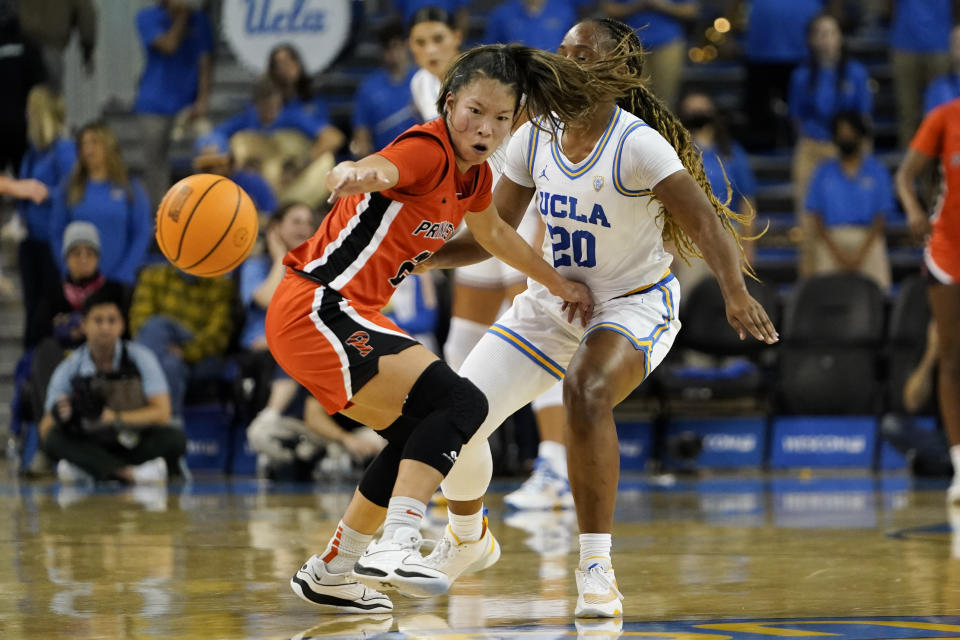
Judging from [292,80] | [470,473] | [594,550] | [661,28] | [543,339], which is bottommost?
[594,550]


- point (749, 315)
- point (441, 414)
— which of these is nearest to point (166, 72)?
point (441, 414)

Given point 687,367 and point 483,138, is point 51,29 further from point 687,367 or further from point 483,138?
point 483,138

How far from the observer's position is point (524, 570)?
4.97 m

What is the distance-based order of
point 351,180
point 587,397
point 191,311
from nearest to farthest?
1. point 351,180
2. point 587,397
3. point 191,311

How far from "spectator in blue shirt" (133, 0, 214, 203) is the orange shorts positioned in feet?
26.9

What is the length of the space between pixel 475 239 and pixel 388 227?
0.63 meters

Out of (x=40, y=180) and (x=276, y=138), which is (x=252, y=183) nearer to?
(x=276, y=138)

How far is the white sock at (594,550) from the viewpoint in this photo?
410cm

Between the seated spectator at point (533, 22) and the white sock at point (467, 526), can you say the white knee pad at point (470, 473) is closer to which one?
the white sock at point (467, 526)

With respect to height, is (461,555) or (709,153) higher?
(709,153)

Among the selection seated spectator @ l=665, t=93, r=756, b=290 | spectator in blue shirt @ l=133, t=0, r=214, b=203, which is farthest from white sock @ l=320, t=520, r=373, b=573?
spectator in blue shirt @ l=133, t=0, r=214, b=203

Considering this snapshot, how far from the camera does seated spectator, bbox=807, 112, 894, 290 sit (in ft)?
35.6

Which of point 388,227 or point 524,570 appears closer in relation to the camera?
point 388,227

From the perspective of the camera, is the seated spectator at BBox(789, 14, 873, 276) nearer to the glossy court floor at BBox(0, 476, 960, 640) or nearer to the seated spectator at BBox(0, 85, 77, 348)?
the glossy court floor at BBox(0, 476, 960, 640)
